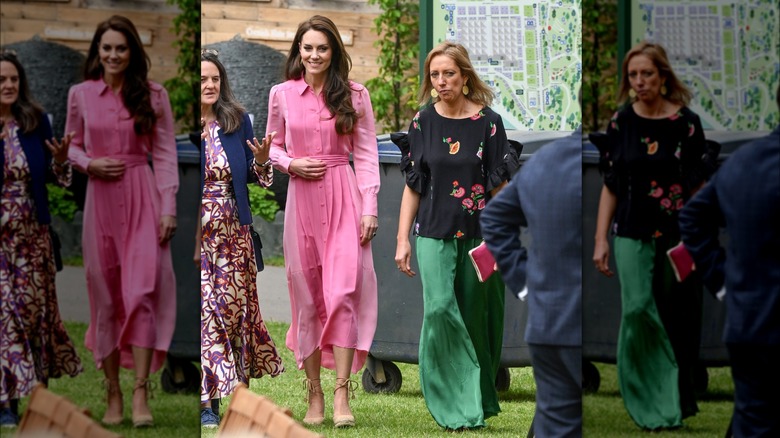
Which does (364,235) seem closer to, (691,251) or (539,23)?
(539,23)

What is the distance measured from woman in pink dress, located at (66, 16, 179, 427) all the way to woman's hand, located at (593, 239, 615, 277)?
3.87 feet

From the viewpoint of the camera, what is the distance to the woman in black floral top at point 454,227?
5094 mm

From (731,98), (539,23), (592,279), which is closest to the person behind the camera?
(731,98)

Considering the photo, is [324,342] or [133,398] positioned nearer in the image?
[133,398]

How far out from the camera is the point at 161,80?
3580mm

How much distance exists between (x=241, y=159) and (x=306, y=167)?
0.89ft

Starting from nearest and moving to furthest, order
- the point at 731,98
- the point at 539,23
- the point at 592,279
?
the point at 731,98 → the point at 592,279 → the point at 539,23

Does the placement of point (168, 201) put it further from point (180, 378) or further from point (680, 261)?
point (680, 261)

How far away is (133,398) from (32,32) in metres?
1.05

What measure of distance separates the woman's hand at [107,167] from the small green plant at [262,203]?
1722 mm

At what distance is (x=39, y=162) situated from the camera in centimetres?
362

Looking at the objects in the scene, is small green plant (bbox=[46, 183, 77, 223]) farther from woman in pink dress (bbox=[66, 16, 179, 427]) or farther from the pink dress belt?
the pink dress belt

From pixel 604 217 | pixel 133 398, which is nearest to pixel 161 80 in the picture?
pixel 133 398

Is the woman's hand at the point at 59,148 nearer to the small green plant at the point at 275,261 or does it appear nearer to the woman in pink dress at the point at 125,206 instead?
the woman in pink dress at the point at 125,206
